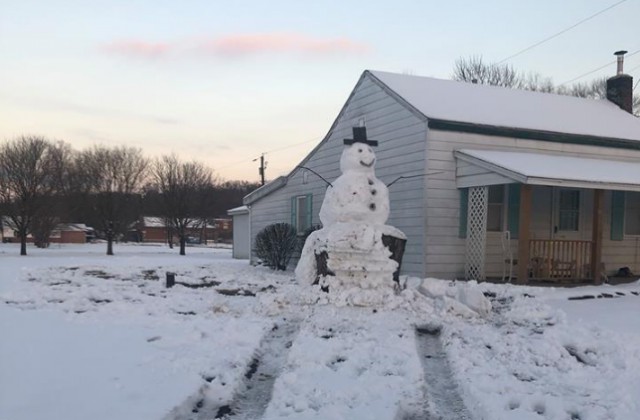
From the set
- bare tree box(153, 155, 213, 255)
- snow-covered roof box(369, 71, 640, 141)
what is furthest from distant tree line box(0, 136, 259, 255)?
snow-covered roof box(369, 71, 640, 141)

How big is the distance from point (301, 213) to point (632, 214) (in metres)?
9.53

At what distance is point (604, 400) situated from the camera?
4.79 metres

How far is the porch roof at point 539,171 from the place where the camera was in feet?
35.3

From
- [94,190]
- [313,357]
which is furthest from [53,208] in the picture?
[313,357]

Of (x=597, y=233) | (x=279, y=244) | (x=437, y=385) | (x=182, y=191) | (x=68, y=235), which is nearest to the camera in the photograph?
(x=437, y=385)

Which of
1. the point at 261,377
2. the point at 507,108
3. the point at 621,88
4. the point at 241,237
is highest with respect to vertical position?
the point at 621,88

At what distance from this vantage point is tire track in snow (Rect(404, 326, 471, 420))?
445cm

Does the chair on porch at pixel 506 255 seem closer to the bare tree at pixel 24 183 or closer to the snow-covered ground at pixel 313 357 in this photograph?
the snow-covered ground at pixel 313 357

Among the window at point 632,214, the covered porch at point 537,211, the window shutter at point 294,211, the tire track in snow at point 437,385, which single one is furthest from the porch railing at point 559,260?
the window shutter at point 294,211

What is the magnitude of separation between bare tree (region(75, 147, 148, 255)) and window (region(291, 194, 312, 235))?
53.0ft

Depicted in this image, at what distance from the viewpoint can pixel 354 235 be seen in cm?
861

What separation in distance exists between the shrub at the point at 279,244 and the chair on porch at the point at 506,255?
21.0 ft

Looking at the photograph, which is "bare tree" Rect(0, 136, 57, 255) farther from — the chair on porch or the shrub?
the chair on porch

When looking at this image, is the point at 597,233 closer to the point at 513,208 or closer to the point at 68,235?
the point at 513,208
